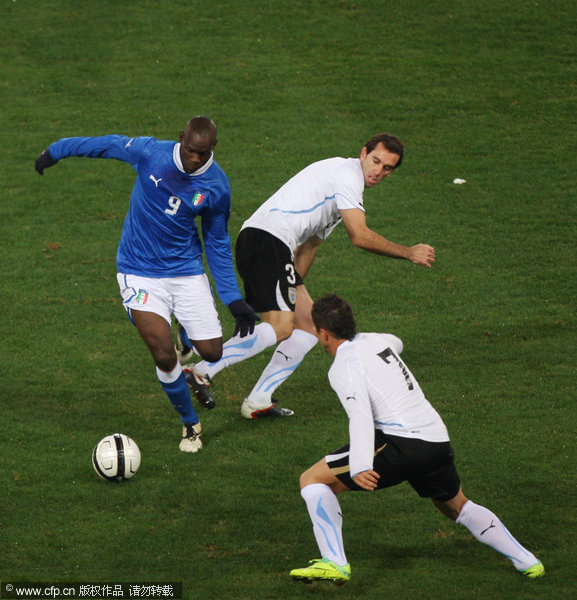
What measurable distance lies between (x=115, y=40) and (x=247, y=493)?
11292mm

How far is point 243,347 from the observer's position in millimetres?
7391

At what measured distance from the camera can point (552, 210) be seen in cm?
1138

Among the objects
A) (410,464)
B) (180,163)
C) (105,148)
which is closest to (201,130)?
(180,163)

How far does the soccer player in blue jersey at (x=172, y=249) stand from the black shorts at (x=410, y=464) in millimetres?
1796

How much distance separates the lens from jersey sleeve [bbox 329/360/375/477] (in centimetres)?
501

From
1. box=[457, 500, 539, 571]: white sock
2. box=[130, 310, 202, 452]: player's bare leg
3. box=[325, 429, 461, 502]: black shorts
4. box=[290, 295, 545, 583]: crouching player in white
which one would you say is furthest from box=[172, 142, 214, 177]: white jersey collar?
box=[457, 500, 539, 571]: white sock

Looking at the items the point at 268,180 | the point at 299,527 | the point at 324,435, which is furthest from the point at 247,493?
the point at 268,180

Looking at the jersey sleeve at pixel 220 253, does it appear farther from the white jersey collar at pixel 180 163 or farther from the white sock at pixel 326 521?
the white sock at pixel 326 521

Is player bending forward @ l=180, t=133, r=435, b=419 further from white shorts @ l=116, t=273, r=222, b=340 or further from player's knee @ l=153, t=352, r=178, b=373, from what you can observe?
player's knee @ l=153, t=352, r=178, b=373

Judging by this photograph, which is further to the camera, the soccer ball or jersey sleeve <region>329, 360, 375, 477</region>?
the soccer ball

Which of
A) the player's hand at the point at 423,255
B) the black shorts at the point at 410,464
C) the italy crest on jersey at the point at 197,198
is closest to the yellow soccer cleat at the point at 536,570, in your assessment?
the black shorts at the point at 410,464

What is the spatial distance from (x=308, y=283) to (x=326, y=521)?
488cm

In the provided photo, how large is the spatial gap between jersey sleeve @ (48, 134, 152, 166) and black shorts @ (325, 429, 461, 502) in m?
2.80

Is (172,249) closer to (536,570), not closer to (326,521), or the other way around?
(326,521)
